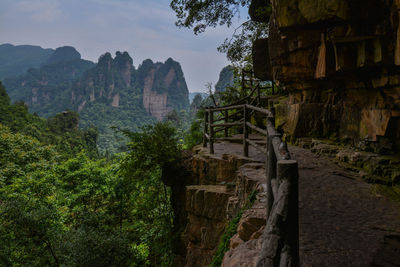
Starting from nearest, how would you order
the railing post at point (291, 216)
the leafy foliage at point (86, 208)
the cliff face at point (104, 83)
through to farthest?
1. the railing post at point (291, 216)
2. the leafy foliage at point (86, 208)
3. the cliff face at point (104, 83)

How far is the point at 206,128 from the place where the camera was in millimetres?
5848

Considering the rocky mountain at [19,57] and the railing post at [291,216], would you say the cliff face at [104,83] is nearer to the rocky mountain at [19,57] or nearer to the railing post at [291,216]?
the rocky mountain at [19,57]

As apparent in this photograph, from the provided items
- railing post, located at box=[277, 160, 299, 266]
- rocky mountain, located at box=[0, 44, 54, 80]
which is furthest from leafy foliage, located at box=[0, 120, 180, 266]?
rocky mountain, located at box=[0, 44, 54, 80]

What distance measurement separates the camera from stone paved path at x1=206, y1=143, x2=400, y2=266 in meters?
1.43

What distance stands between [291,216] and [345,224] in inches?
53.7

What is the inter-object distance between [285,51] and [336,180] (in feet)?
12.1

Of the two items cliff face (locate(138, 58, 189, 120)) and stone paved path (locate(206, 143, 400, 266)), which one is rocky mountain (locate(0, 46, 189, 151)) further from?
stone paved path (locate(206, 143, 400, 266))

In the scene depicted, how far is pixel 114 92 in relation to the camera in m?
86.0

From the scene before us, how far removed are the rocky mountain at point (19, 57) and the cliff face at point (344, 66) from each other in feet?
567

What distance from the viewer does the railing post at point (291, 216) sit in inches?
31.5

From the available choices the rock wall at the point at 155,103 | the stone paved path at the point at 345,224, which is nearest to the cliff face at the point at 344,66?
the stone paved path at the point at 345,224

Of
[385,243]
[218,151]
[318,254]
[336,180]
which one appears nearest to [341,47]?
[336,180]

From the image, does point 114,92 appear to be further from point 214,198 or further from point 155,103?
point 214,198

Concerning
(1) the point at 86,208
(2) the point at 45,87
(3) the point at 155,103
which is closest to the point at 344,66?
(1) the point at 86,208
